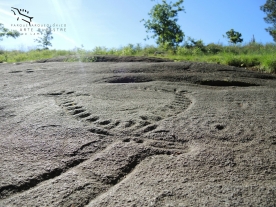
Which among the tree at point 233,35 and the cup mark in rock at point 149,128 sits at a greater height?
the tree at point 233,35

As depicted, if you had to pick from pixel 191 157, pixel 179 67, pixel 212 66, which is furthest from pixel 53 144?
pixel 212 66

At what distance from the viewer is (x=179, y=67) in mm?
4020

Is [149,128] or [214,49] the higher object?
[214,49]

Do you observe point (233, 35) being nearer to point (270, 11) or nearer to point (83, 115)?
point (270, 11)

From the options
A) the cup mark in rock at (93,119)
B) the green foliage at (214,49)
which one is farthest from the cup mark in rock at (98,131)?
the green foliage at (214,49)

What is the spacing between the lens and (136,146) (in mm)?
1588

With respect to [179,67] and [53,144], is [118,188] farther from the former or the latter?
[179,67]

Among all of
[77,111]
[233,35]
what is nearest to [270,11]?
[233,35]

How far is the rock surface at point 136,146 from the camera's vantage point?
118 centimetres

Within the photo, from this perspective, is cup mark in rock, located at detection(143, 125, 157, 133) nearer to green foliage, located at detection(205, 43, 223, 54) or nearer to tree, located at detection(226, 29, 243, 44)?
green foliage, located at detection(205, 43, 223, 54)

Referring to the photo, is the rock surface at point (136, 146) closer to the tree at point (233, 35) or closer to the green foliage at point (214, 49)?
the green foliage at point (214, 49)

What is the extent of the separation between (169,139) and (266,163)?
53 centimetres

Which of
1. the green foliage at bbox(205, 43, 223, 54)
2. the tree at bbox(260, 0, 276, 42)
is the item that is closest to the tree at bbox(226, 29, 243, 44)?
the tree at bbox(260, 0, 276, 42)

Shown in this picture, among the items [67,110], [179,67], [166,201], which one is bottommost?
[166,201]
